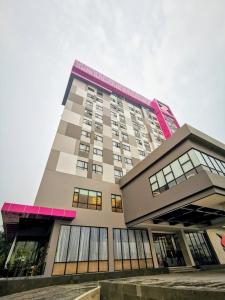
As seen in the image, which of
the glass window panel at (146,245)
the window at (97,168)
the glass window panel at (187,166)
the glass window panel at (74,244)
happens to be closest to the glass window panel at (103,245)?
the glass window panel at (74,244)

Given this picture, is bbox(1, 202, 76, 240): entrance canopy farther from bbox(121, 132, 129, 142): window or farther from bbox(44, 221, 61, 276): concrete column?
bbox(121, 132, 129, 142): window

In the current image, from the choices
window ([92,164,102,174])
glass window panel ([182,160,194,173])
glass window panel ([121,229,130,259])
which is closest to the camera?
glass window panel ([182,160,194,173])

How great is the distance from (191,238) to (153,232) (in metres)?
5.43

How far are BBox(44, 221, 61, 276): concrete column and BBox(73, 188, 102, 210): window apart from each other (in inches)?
105

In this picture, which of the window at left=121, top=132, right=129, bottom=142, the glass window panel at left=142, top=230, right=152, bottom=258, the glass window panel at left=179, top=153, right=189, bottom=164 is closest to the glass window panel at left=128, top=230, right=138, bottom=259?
the glass window panel at left=142, top=230, right=152, bottom=258

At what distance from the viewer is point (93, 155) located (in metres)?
20.9

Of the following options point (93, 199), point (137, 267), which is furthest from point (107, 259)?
point (93, 199)

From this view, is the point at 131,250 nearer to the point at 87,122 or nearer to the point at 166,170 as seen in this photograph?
the point at 166,170

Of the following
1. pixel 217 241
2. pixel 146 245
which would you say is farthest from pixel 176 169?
pixel 217 241

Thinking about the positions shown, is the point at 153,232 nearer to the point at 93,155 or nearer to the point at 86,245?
the point at 86,245

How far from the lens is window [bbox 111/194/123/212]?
17.3 metres

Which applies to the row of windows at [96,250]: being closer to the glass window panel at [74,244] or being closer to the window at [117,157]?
the glass window panel at [74,244]

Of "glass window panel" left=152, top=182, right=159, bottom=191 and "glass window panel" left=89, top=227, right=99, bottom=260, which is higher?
"glass window panel" left=152, top=182, right=159, bottom=191

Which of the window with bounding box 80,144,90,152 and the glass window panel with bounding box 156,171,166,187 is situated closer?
the glass window panel with bounding box 156,171,166,187
